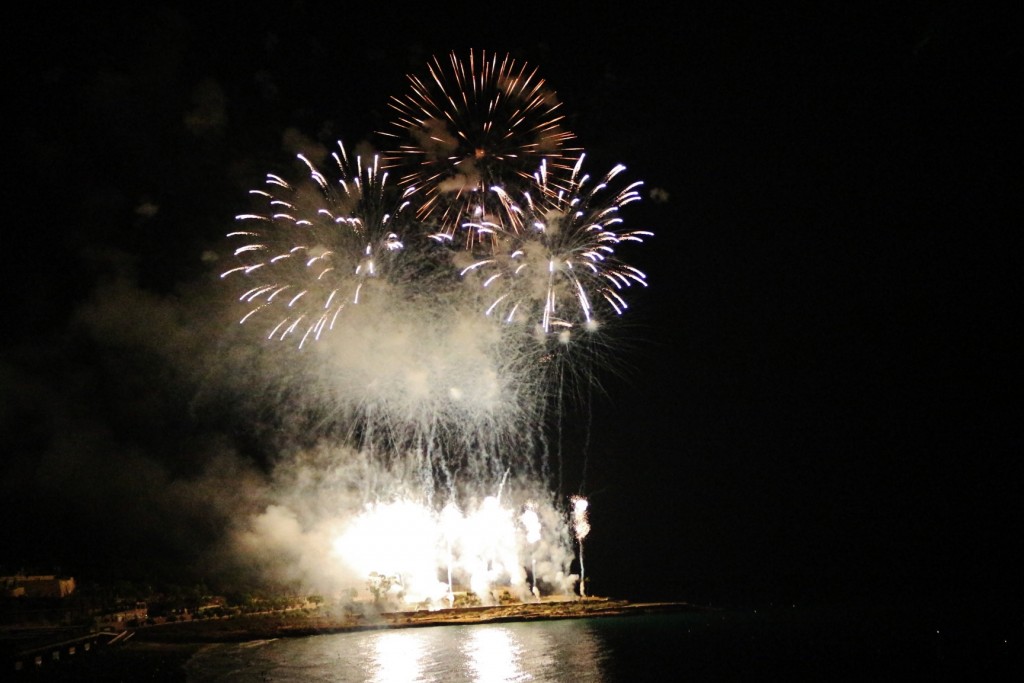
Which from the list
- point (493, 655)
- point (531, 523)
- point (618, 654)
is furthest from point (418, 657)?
point (531, 523)

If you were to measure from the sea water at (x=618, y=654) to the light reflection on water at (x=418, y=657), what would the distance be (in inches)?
1.6

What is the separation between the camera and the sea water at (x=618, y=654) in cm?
2288

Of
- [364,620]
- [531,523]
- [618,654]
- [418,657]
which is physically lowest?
[618,654]

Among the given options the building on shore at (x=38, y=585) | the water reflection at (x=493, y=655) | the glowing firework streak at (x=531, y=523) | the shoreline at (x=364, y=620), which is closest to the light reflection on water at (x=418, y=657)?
the water reflection at (x=493, y=655)

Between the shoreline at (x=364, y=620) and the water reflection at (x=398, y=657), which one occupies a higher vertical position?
the shoreline at (x=364, y=620)

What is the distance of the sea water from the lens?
75.0 ft

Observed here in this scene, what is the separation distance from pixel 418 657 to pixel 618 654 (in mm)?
7621

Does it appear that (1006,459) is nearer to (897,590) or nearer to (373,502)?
(897,590)

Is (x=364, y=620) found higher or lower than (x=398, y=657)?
higher

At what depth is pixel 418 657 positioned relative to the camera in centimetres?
2611

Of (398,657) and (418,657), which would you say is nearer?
(418,657)

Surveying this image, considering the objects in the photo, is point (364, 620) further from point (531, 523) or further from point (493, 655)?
point (493, 655)

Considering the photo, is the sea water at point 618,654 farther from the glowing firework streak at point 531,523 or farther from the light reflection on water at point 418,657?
the glowing firework streak at point 531,523

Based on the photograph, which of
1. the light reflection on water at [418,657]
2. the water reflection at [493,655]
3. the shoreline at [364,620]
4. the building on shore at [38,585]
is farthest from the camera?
the building on shore at [38,585]
